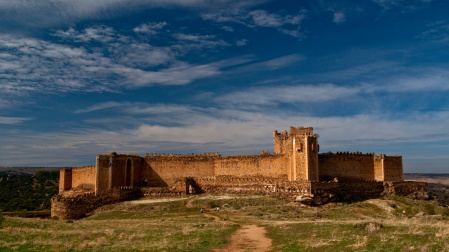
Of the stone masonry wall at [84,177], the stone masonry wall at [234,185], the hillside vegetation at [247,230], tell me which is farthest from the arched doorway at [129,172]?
the hillside vegetation at [247,230]

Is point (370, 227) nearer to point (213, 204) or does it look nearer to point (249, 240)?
point (249, 240)

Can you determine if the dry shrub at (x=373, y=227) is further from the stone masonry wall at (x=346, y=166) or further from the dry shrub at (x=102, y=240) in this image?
the stone masonry wall at (x=346, y=166)

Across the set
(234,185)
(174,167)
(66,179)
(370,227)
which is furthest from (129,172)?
(370,227)

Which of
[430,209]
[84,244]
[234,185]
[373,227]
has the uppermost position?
[234,185]

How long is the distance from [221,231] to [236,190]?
16.0 m

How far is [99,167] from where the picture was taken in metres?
37.2

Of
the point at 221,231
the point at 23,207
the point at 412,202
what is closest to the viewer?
the point at 221,231

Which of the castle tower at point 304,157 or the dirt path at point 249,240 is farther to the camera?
the castle tower at point 304,157

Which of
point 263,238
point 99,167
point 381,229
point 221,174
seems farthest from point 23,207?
point 381,229

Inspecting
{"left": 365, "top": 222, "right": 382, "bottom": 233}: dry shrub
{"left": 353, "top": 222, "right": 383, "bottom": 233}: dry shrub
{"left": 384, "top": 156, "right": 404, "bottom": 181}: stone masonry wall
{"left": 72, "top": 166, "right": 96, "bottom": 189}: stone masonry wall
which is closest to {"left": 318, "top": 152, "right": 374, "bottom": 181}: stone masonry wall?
{"left": 384, "top": 156, "right": 404, "bottom": 181}: stone masonry wall

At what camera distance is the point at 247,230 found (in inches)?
807

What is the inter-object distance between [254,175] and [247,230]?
58.6ft

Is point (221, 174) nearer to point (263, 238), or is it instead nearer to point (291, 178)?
point (291, 178)

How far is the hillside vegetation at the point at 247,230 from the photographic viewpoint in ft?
50.1
